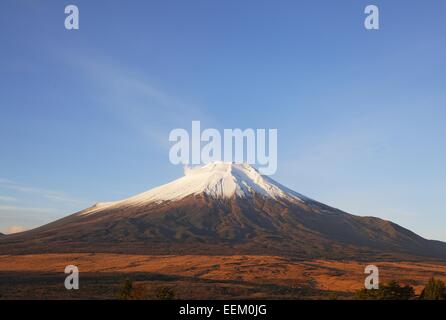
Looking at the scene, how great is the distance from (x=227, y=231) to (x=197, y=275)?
7049 centimetres

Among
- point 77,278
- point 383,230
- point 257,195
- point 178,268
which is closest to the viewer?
point 77,278

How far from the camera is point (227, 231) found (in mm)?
152750

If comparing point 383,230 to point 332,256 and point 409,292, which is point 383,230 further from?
point 409,292

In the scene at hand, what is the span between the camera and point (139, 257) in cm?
10775

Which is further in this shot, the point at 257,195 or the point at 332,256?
the point at 257,195

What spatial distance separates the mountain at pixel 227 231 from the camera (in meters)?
128

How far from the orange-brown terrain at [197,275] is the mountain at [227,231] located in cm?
1418

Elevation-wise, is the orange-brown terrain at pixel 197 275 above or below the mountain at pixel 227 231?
below

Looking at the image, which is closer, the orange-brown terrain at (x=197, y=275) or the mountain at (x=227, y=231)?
the orange-brown terrain at (x=197, y=275)

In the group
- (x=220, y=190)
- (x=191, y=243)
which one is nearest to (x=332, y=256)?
(x=191, y=243)

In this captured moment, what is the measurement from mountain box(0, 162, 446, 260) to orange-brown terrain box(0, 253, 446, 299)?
14.2 meters
